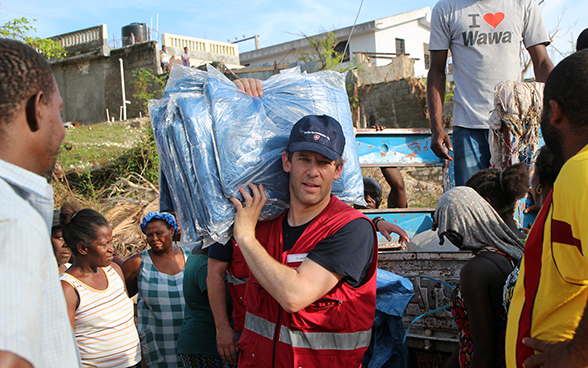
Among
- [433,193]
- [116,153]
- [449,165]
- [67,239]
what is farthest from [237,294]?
[116,153]

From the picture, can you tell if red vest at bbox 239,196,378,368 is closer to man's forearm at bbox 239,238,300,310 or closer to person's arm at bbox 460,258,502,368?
man's forearm at bbox 239,238,300,310

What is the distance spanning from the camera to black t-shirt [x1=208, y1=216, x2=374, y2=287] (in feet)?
6.40

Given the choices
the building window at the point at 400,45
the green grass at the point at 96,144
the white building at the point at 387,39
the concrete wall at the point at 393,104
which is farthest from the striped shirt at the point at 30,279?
the building window at the point at 400,45

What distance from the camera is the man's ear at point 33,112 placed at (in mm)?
1136

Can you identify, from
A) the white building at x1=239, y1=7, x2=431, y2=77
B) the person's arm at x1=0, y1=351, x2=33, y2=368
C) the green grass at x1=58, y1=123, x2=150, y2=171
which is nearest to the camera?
the person's arm at x1=0, y1=351, x2=33, y2=368

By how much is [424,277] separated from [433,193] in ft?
26.4

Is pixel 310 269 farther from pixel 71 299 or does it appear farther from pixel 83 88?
pixel 83 88

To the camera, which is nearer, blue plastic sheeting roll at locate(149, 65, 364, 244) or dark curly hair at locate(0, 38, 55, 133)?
dark curly hair at locate(0, 38, 55, 133)

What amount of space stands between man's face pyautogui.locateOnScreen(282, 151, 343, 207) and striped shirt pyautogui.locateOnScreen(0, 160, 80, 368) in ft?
3.87

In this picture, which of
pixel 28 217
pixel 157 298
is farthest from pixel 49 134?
pixel 157 298

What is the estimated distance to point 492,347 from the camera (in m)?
2.00

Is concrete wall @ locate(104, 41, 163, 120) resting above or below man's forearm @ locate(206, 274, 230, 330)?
above

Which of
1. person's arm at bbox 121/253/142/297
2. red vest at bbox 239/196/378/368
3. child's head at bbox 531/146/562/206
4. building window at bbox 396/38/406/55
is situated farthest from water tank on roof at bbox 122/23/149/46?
child's head at bbox 531/146/562/206

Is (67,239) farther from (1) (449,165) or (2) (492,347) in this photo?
(1) (449,165)
